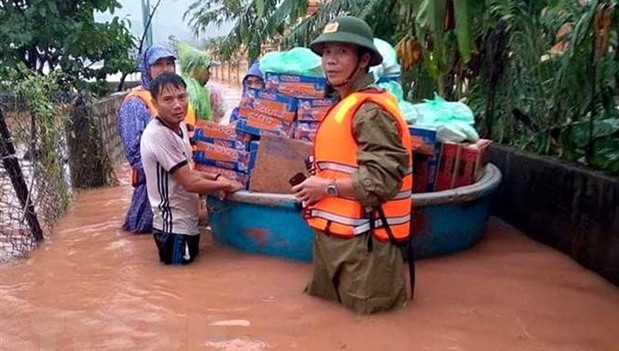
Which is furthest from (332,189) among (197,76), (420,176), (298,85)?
(197,76)

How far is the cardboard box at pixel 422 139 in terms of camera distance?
4934mm

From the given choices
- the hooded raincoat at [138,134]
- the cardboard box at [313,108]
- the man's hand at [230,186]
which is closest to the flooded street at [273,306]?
the hooded raincoat at [138,134]

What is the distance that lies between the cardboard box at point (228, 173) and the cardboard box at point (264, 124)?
32 centimetres

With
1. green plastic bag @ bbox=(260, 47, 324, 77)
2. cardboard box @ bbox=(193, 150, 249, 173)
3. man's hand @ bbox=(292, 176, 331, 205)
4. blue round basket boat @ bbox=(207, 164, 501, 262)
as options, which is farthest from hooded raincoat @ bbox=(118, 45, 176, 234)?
man's hand @ bbox=(292, 176, 331, 205)

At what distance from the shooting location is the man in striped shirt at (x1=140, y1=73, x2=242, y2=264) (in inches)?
185

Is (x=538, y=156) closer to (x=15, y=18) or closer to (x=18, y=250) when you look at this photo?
(x=18, y=250)

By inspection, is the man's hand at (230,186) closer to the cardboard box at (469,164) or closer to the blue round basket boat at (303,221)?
the blue round basket boat at (303,221)

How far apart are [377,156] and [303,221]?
129 centimetres

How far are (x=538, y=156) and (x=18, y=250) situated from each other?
403cm

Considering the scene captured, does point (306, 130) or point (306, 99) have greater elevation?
point (306, 99)

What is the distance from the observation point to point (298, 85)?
191 inches

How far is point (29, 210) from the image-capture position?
541 cm

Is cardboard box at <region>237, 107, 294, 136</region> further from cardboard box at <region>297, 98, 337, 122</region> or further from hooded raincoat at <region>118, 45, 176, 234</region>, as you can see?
hooded raincoat at <region>118, 45, 176, 234</region>

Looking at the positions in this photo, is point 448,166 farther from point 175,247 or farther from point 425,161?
point 175,247
